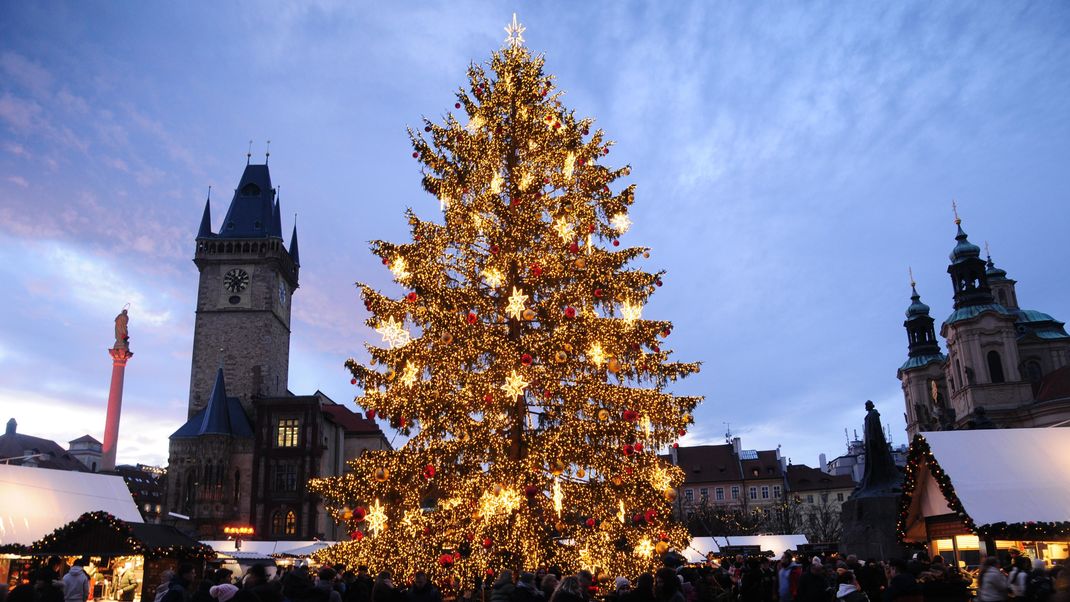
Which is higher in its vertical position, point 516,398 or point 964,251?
point 964,251

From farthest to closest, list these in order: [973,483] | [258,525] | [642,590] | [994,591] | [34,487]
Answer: [258,525] < [34,487] < [973,483] < [994,591] < [642,590]

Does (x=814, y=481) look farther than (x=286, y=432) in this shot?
Yes

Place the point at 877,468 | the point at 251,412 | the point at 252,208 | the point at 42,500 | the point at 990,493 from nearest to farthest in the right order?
the point at 990,493
the point at 42,500
the point at 877,468
the point at 251,412
the point at 252,208

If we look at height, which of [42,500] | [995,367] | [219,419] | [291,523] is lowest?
[291,523]

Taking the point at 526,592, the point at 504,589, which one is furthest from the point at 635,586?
the point at 526,592

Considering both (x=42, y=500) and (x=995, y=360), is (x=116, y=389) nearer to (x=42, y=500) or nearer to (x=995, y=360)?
(x=42, y=500)

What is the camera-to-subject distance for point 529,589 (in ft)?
26.0

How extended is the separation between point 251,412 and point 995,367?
5984cm

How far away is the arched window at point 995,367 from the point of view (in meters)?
64.7

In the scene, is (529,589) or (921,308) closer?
(529,589)

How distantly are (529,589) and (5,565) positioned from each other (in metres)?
16.1

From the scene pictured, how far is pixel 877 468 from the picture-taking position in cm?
2014

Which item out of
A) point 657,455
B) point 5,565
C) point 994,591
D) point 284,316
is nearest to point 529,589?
point 994,591

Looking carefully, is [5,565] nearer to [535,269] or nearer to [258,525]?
[535,269]
